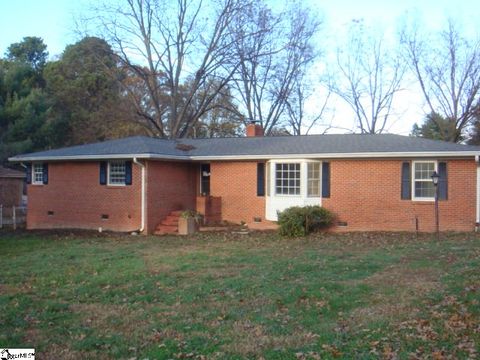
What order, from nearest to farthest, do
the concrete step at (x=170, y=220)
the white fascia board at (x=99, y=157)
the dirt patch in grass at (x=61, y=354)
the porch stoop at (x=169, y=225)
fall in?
the dirt patch in grass at (x=61, y=354) < the white fascia board at (x=99, y=157) < the porch stoop at (x=169, y=225) < the concrete step at (x=170, y=220)

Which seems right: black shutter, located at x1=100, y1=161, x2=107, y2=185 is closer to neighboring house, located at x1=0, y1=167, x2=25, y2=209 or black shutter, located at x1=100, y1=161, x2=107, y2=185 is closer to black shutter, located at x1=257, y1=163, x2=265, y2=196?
black shutter, located at x1=257, y1=163, x2=265, y2=196

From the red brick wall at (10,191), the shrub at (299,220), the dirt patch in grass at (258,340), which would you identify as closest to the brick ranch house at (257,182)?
the shrub at (299,220)

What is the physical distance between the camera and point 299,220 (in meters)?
17.5

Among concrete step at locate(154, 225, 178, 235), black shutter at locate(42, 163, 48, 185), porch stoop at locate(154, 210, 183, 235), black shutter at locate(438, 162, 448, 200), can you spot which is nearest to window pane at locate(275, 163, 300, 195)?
porch stoop at locate(154, 210, 183, 235)

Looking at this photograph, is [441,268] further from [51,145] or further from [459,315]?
[51,145]

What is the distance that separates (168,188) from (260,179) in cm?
335

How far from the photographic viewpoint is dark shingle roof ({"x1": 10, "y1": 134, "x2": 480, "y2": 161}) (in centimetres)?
1794

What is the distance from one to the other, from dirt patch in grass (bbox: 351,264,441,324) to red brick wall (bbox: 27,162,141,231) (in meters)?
11.2

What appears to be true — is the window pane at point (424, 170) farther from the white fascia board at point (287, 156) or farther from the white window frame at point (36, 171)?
the white window frame at point (36, 171)

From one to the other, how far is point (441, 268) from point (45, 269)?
781cm

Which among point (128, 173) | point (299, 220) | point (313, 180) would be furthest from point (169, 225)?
point (313, 180)

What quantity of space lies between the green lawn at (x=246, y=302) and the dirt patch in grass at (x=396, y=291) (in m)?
0.02

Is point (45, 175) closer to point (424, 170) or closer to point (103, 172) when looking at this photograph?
point (103, 172)

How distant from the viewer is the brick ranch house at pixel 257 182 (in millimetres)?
17812
